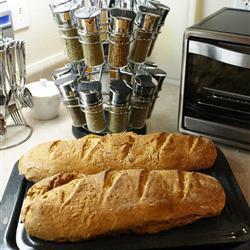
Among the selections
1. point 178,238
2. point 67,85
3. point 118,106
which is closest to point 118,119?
point 118,106

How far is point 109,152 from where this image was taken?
2.46 feet

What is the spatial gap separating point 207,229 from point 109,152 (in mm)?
251

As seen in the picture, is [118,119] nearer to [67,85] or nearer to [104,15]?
[67,85]

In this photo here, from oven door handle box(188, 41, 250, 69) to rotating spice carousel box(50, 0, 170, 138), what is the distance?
0.11 metres

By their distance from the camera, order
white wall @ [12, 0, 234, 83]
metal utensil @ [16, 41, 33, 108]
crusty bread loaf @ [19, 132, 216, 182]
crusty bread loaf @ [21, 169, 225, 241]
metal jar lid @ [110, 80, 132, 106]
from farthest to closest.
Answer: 1. white wall @ [12, 0, 234, 83]
2. metal utensil @ [16, 41, 33, 108]
3. metal jar lid @ [110, 80, 132, 106]
4. crusty bread loaf @ [19, 132, 216, 182]
5. crusty bread loaf @ [21, 169, 225, 241]

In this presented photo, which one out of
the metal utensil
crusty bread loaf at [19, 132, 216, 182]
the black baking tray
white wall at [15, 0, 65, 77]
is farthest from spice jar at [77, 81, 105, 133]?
white wall at [15, 0, 65, 77]

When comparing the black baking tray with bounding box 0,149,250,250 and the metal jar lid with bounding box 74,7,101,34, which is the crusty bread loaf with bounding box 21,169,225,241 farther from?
the metal jar lid with bounding box 74,7,101,34

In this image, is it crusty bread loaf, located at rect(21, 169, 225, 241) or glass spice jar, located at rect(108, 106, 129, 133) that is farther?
glass spice jar, located at rect(108, 106, 129, 133)

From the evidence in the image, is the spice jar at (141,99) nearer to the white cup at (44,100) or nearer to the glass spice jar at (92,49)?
the glass spice jar at (92,49)

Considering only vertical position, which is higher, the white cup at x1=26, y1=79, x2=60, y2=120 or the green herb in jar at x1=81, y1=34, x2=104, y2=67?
the green herb in jar at x1=81, y1=34, x2=104, y2=67

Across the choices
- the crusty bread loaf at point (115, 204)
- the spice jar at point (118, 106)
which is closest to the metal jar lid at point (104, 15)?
the spice jar at point (118, 106)

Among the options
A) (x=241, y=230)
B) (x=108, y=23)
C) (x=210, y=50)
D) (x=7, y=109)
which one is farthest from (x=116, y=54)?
(x=241, y=230)

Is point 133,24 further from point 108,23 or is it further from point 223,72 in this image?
point 223,72

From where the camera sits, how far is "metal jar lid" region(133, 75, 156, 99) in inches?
34.4
